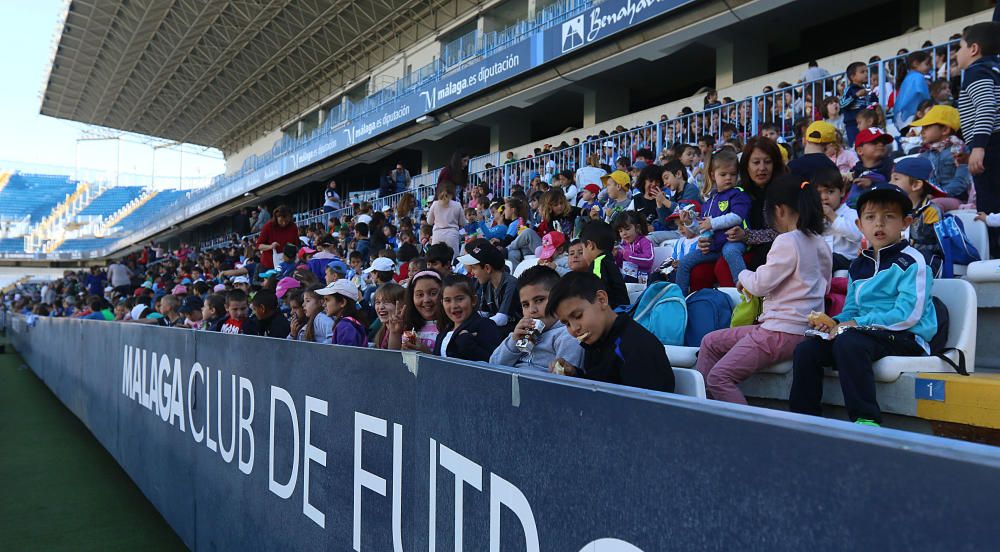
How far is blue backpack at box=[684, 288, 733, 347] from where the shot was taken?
3861 millimetres

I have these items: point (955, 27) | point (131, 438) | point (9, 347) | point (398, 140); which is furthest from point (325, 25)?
point (131, 438)

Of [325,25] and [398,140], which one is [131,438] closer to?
[398,140]

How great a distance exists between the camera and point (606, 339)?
Result: 2.60 m

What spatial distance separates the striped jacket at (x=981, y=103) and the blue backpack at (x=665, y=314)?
6.35ft

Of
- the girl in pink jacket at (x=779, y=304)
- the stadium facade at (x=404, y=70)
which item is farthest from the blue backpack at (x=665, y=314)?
the stadium facade at (x=404, y=70)

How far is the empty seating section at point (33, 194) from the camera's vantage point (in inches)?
2608

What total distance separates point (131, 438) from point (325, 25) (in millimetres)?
27817

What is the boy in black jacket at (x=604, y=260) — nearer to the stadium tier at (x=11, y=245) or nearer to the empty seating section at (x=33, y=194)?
the stadium tier at (x=11, y=245)

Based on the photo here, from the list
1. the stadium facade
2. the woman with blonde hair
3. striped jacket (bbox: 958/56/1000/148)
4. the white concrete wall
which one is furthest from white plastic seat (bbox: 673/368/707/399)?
the white concrete wall

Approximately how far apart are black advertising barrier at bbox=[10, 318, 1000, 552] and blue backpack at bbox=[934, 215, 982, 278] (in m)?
3.30

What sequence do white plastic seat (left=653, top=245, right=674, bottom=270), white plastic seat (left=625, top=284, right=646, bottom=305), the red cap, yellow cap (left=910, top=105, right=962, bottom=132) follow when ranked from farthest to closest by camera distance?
1. white plastic seat (left=653, top=245, right=674, bottom=270)
2. white plastic seat (left=625, top=284, right=646, bottom=305)
3. the red cap
4. yellow cap (left=910, top=105, right=962, bottom=132)

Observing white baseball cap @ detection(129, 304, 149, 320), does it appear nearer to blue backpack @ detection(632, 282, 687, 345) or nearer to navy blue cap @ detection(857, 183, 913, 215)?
blue backpack @ detection(632, 282, 687, 345)

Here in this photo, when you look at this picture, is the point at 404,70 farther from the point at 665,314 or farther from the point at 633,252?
the point at 665,314

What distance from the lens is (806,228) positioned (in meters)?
3.28
